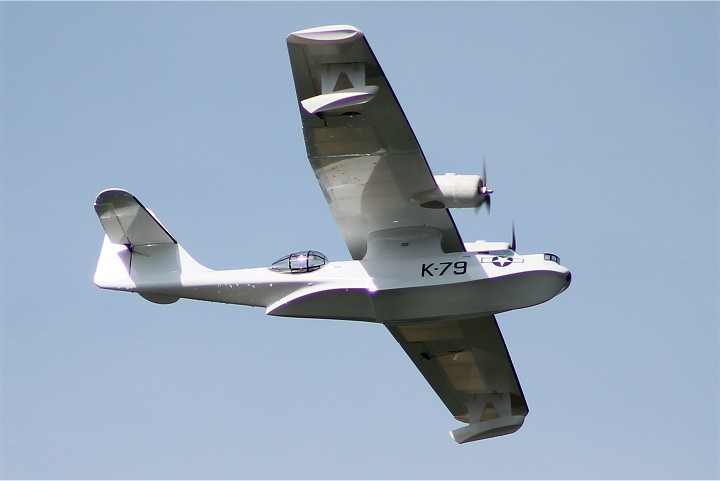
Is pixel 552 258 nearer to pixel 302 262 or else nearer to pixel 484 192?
pixel 484 192

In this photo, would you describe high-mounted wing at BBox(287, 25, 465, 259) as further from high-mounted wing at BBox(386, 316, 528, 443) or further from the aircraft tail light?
high-mounted wing at BBox(386, 316, 528, 443)

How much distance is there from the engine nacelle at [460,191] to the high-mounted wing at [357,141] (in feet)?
0.59

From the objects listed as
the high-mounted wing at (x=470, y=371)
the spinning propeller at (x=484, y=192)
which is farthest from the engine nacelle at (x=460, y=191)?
the high-mounted wing at (x=470, y=371)

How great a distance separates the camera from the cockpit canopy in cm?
2642

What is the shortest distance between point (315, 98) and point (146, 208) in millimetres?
6112

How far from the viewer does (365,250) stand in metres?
27.0

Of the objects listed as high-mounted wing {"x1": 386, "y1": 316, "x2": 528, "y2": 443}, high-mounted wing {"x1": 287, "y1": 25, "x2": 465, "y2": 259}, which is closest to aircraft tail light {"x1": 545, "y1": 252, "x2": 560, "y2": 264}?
high-mounted wing {"x1": 287, "y1": 25, "x2": 465, "y2": 259}

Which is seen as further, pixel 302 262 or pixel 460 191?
pixel 302 262

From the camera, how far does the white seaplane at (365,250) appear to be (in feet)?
75.7

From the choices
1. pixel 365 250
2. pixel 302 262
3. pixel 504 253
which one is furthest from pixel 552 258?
pixel 302 262

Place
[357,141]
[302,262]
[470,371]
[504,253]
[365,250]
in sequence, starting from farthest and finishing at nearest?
[470,371] → [365,250] → [302,262] → [504,253] → [357,141]

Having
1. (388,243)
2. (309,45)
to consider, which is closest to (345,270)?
(388,243)

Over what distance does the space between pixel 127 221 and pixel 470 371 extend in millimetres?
8138

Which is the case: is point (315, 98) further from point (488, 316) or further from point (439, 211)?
point (488, 316)
